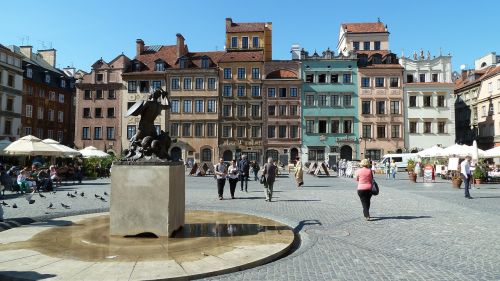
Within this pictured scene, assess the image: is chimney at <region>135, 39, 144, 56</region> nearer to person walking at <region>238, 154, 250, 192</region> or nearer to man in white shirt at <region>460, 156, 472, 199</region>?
person walking at <region>238, 154, 250, 192</region>

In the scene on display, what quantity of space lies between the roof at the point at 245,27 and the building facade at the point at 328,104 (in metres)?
8.84

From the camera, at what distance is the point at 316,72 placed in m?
50.0

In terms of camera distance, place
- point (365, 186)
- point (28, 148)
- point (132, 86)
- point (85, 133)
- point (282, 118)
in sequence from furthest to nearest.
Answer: point (85, 133)
point (132, 86)
point (282, 118)
point (28, 148)
point (365, 186)

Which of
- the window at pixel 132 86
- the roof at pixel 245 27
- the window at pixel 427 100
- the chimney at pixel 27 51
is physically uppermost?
the roof at pixel 245 27

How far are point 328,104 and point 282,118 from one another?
622cm

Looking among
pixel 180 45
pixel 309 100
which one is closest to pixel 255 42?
pixel 180 45

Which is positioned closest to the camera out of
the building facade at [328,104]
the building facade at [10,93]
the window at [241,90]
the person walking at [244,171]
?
the person walking at [244,171]

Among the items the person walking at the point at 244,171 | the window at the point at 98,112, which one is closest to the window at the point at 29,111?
the window at the point at 98,112

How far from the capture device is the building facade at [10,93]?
4353 centimetres

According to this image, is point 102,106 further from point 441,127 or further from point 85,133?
point 441,127

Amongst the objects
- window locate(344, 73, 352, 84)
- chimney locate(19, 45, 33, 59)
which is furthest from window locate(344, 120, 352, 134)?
chimney locate(19, 45, 33, 59)

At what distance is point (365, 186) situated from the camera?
35.5 feet

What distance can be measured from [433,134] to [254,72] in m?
24.3

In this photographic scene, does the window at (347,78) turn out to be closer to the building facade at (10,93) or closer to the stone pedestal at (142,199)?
the building facade at (10,93)
